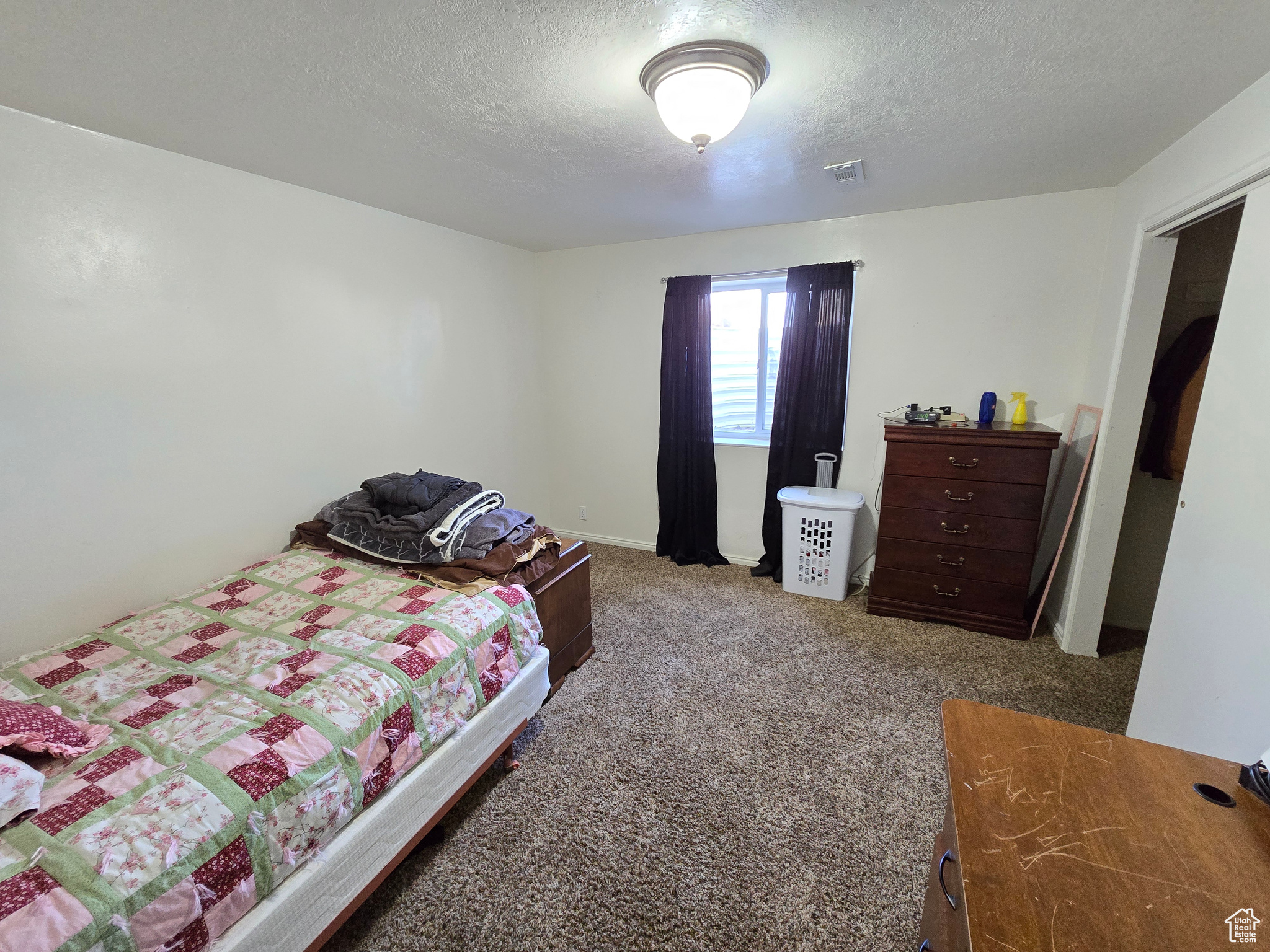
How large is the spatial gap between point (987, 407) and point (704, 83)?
2.34m

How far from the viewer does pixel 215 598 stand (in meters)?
1.92

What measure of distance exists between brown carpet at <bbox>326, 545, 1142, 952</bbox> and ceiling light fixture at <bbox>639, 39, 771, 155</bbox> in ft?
7.03

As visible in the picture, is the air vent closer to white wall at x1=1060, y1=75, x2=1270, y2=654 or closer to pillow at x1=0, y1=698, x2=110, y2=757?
white wall at x1=1060, y1=75, x2=1270, y2=654

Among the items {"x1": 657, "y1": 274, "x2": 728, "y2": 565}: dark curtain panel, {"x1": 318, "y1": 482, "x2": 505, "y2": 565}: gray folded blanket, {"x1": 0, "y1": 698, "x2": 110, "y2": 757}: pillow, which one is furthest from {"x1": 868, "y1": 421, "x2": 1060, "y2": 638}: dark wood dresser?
{"x1": 0, "y1": 698, "x2": 110, "y2": 757}: pillow

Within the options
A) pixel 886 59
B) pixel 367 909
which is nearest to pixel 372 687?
pixel 367 909

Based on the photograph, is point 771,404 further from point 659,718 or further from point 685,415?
point 659,718

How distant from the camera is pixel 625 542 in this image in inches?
161

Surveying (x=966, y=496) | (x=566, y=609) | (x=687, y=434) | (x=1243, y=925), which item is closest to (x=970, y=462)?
(x=966, y=496)

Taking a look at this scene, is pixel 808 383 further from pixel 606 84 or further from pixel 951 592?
pixel 606 84

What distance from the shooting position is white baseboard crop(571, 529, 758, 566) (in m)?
3.69

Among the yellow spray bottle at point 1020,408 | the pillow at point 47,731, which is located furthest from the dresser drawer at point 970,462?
the pillow at point 47,731

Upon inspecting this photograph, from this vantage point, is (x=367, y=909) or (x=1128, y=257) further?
(x=1128, y=257)

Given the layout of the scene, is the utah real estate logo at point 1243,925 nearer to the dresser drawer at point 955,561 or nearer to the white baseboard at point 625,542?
the dresser drawer at point 955,561

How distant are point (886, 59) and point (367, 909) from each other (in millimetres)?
2781
